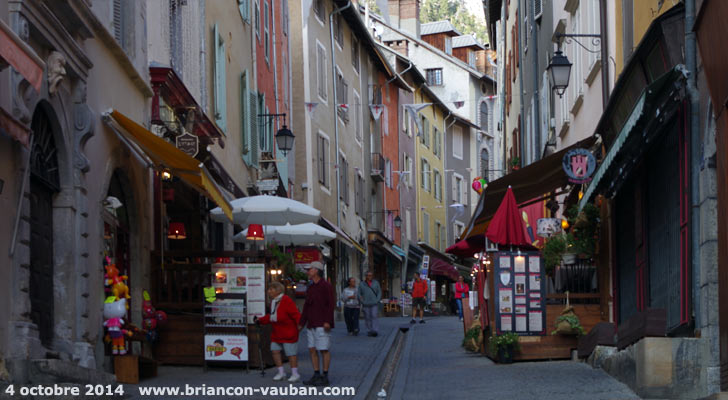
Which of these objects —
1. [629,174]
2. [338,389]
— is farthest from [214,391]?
[629,174]

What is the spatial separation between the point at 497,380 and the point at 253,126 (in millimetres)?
13308

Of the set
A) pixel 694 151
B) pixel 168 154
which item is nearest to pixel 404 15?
pixel 168 154

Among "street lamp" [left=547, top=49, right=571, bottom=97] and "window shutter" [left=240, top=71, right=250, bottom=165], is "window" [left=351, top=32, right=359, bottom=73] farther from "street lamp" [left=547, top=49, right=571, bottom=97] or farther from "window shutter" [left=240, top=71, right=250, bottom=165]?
"street lamp" [left=547, top=49, right=571, bottom=97]

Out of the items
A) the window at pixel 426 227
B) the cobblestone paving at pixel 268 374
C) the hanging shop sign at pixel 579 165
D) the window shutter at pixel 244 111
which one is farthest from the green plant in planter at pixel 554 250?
the window at pixel 426 227

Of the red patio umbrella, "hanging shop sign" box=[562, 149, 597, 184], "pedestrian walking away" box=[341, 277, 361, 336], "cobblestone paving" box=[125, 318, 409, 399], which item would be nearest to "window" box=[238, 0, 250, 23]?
"pedestrian walking away" box=[341, 277, 361, 336]

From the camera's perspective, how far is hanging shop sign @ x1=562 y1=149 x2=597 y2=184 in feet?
52.0

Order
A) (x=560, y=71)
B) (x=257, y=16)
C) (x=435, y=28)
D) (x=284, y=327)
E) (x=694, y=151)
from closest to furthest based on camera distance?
(x=694, y=151) < (x=284, y=327) < (x=560, y=71) < (x=257, y=16) < (x=435, y=28)

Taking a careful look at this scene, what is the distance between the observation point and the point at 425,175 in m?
57.3

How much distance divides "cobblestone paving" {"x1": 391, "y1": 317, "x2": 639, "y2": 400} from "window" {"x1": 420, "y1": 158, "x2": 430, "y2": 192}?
3735 centimetres

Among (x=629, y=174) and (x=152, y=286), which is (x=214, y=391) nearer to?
(x=152, y=286)

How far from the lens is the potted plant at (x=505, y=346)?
16.7 m

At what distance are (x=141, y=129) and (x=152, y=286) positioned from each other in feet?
10.7

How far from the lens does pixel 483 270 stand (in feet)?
61.8

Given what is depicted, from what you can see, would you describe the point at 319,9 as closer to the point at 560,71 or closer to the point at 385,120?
the point at 385,120
